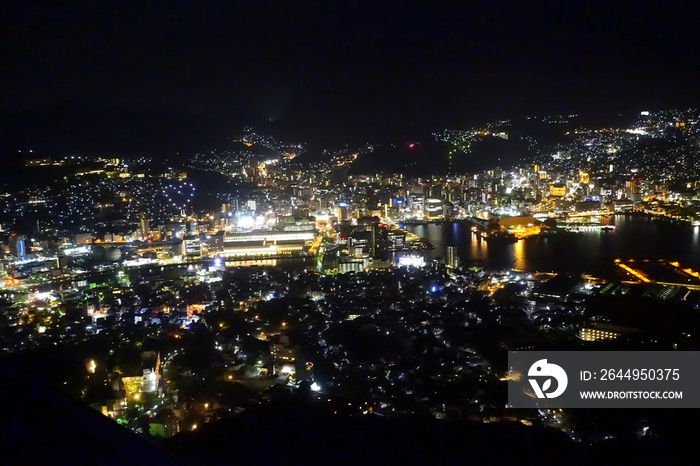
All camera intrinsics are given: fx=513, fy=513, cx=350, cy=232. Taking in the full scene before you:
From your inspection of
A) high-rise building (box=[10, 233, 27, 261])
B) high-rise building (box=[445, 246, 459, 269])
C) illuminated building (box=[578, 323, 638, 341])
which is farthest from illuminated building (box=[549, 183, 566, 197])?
high-rise building (box=[10, 233, 27, 261])

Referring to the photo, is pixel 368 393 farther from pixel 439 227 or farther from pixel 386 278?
pixel 439 227

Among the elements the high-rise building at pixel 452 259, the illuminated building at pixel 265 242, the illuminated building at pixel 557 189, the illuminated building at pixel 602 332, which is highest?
the illuminated building at pixel 557 189

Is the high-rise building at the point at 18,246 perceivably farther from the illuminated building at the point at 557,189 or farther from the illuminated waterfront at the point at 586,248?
the illuminated building at the point at 557,189

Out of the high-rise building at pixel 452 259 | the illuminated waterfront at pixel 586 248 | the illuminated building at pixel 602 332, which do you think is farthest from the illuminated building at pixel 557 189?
the illuminated building at pixel 602 332

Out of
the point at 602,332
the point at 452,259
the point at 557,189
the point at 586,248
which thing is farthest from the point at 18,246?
the point at 557,189

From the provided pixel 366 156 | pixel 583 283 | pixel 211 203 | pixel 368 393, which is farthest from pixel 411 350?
pixel 366 156

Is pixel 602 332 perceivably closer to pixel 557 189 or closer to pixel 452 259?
pixel 452 259

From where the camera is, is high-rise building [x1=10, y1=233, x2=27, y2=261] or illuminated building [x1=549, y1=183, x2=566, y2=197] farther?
illuminated building [x1=549, y1=183, x2=566, y2=197]

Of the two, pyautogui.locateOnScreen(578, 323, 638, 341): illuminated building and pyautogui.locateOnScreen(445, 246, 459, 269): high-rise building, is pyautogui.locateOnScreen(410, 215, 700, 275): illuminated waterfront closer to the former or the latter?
pyautogui.locateOnScreen(445, 246, 459, 269): high-rise building

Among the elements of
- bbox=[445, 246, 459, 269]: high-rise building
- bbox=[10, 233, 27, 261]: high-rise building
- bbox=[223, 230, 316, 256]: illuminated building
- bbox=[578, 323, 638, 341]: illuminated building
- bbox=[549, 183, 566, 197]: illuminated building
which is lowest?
bbox=[578, 323, 638, 341]: illuminated building
